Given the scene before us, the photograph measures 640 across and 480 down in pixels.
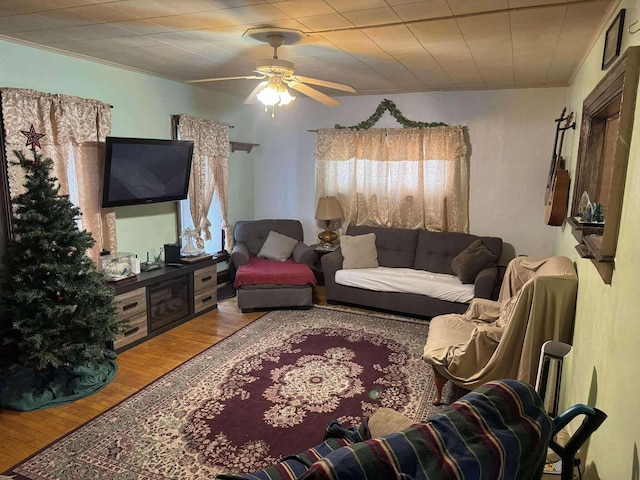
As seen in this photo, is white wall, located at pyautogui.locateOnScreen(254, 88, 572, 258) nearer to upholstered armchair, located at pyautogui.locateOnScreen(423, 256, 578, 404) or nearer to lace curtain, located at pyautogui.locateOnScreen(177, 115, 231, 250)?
lace curtain, located at pyautogui.locateOnScreen(177, 115, 231, 250)

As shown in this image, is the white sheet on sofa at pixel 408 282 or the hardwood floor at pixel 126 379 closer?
the hardwood floor at pixel 126 379

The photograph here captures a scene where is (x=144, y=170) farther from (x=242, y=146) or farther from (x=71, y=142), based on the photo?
(x=242, y=146)

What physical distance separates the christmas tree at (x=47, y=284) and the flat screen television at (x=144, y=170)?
754 mm

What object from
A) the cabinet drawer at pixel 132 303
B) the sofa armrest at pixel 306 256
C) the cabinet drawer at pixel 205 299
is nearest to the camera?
the cabinet drawer at pixel 132 303

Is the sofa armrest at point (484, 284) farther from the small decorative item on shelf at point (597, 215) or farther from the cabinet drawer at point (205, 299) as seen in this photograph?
the cabinet drawer at point (205, 299)

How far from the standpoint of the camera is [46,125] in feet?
11.2

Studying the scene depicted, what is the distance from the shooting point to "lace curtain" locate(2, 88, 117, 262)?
127 inches

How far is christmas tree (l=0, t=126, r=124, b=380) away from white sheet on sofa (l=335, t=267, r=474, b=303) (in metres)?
2.64

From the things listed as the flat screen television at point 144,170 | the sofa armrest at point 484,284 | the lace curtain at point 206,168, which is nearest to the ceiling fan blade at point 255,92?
the flat screen television at point 144,170

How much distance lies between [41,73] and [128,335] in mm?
2238

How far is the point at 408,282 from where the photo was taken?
15.4 feet

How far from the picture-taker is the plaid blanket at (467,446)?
0.98 metres

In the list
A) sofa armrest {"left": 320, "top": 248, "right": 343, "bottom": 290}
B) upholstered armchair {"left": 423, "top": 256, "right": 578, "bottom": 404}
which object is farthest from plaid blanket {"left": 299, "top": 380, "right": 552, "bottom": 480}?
sofa armrest {"left": 320, "top": 248, "right": 343, "bottom": 290}

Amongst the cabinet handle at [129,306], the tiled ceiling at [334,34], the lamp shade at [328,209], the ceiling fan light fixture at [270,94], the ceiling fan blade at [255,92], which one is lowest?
the cabinet handle at [129,306]
